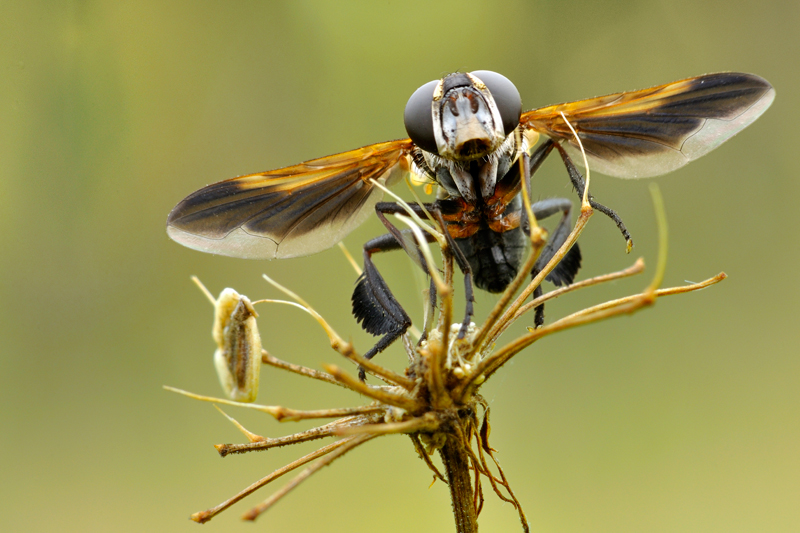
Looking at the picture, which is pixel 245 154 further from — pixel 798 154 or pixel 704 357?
pixel 798 154

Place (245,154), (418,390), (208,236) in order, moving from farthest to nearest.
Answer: (245,154) → (208,236) → (418,390)

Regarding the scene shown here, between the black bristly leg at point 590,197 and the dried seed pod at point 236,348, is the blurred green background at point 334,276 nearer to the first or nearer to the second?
the black bristly leg at point 590,197

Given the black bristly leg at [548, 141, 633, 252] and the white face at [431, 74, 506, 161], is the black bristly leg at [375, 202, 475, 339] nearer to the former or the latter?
the white face at [431, 74, 506, 161]

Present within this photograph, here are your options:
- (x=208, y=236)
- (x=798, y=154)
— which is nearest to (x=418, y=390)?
(x=208, y=236)

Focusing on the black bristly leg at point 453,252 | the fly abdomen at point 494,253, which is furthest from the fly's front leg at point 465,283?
the fly abdomen at point 494,253

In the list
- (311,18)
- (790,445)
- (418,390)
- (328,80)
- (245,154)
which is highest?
(311,18)

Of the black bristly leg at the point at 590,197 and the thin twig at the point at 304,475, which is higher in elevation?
the black bristly leg at the point at 590,197

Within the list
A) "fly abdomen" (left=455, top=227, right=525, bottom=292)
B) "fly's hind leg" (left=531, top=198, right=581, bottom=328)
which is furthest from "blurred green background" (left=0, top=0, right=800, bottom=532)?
"fly abdomen" (left=455, top=227, right=525, bottom=292)
